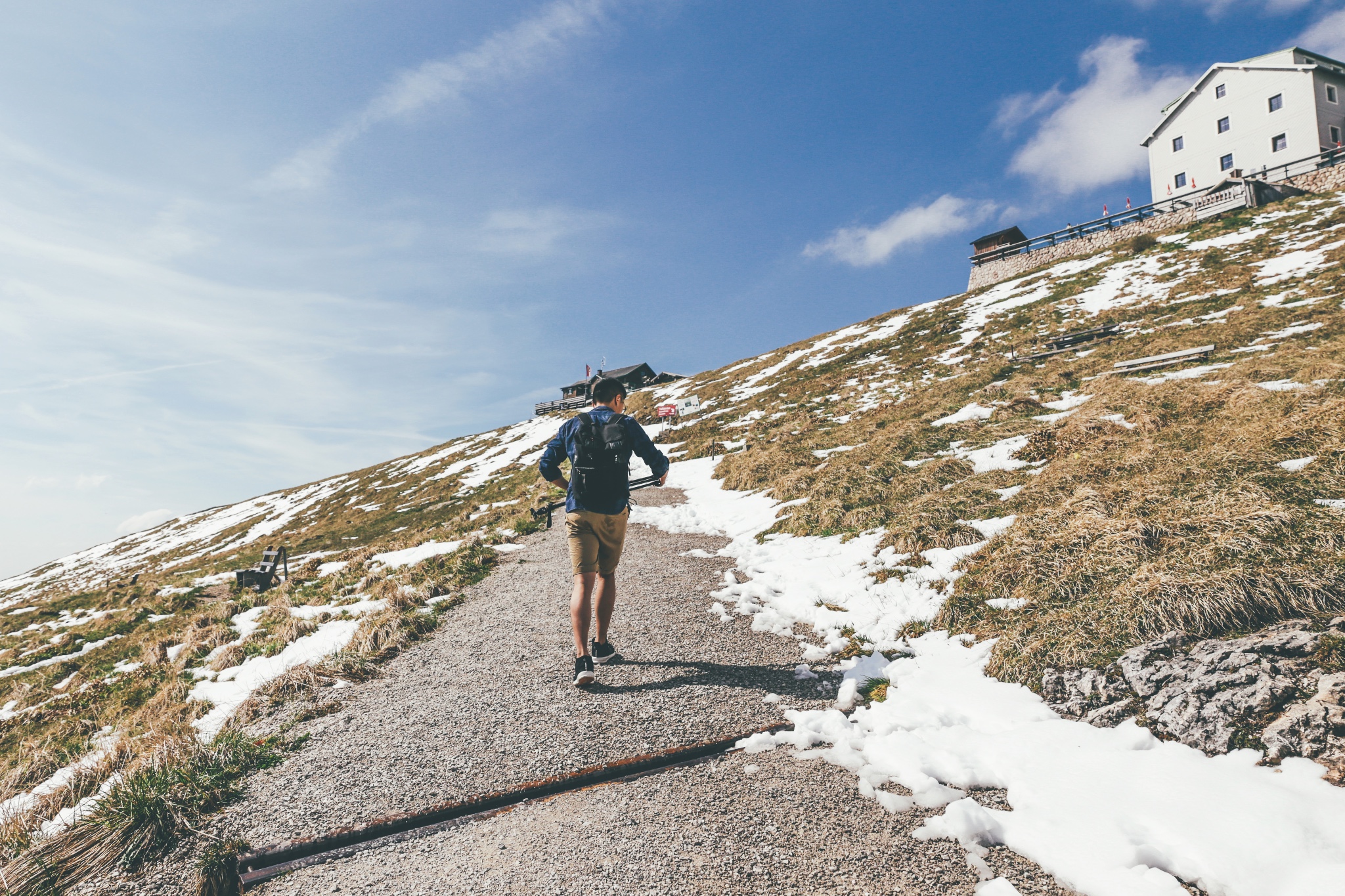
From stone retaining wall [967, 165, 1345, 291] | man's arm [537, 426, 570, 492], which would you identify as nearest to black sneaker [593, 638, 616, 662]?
man's arm [537, 426, 570, 492]

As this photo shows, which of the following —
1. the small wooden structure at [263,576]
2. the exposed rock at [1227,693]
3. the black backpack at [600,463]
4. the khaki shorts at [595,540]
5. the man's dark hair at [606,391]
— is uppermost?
the man's dark hair at [606,391]

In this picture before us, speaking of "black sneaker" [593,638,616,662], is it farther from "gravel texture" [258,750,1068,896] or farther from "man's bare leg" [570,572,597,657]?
"gravel texture" [258,750,1068,896]

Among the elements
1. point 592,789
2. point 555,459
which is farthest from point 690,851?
point 555,459

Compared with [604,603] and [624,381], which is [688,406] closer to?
[604,603]

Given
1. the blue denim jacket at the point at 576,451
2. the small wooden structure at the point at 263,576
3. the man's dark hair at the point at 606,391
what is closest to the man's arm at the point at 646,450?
the blue denim jacket at the point at 576,451

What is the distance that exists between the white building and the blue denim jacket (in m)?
56.8

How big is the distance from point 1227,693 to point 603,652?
4.91 m

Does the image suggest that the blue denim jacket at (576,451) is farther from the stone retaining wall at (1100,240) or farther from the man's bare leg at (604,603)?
the stone retaining wall at (1100,240)

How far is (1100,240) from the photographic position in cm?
3947

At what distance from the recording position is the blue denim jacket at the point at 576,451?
5.72 m

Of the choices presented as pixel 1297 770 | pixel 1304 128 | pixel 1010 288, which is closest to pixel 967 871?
pixel 1297 770

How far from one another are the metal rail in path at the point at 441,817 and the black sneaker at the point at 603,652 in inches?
73.3

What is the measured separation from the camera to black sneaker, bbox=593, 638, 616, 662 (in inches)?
236

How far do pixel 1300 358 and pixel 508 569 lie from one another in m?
15.2
